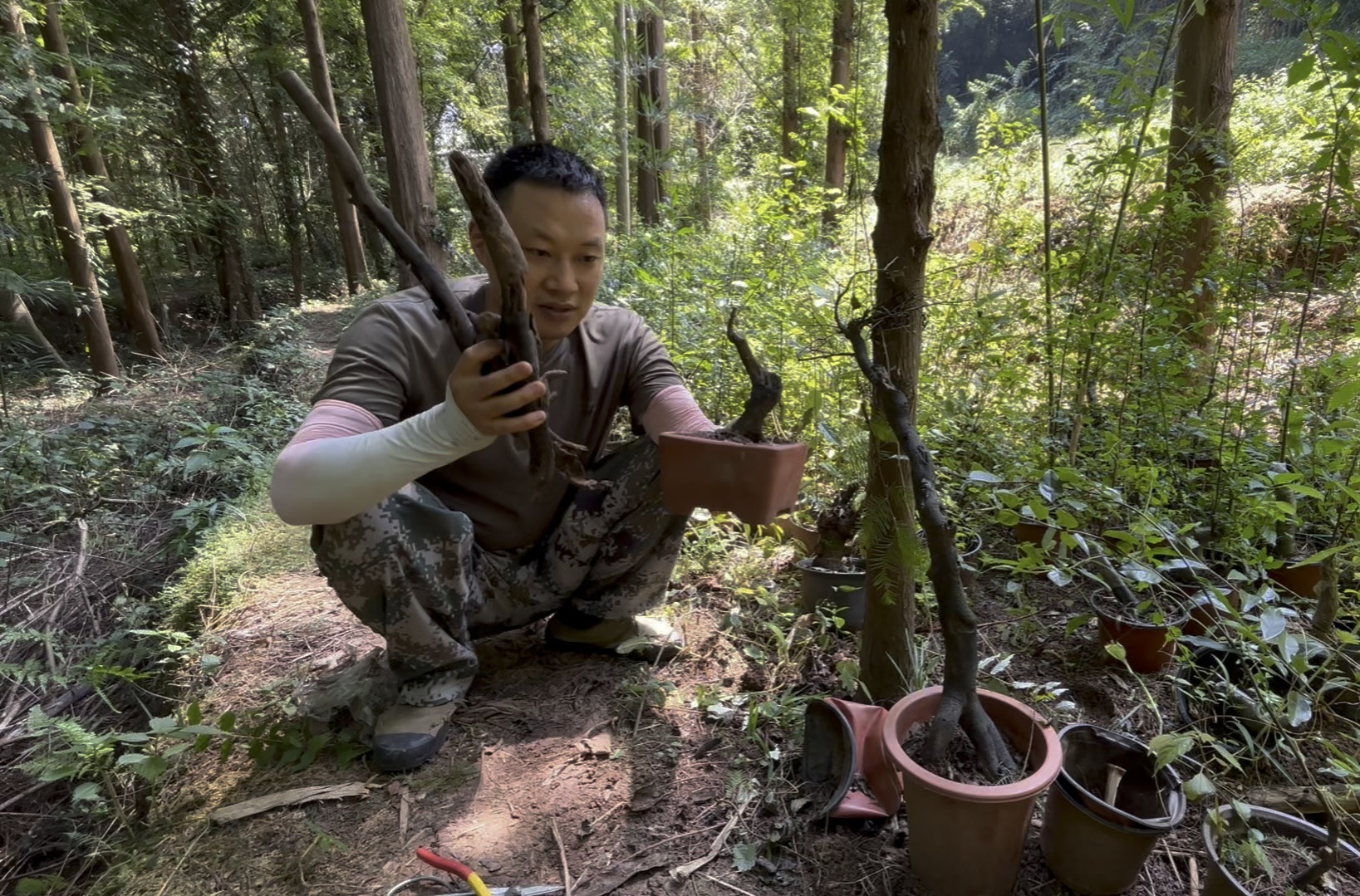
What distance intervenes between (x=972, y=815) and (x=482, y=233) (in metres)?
1.23

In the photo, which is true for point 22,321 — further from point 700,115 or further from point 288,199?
point 700,115

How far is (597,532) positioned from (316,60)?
350 inches

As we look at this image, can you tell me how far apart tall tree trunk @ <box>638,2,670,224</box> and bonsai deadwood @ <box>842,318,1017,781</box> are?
896 centimetres

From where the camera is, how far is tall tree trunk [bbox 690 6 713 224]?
34.4 feet

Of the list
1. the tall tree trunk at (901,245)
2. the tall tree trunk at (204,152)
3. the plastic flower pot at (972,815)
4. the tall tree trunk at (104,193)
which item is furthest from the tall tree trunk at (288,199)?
the plastic flower pot at (972,815)

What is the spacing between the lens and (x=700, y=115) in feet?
47.2

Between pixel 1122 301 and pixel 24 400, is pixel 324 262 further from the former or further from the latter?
pixel 1122 301

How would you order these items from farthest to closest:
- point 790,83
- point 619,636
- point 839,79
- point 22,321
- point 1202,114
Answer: point 790,83, point 22,321, point 839,79, point 1202,114, point 619,636

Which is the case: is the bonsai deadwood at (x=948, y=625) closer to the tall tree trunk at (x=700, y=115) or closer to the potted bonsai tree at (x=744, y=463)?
the potted bonsai tree at (x=744, y=463)

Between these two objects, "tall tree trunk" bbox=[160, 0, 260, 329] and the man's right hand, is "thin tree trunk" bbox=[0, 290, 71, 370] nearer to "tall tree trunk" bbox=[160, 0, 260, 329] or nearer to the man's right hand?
"tall tree trunk" bbox=[160, 0, 260, 329]

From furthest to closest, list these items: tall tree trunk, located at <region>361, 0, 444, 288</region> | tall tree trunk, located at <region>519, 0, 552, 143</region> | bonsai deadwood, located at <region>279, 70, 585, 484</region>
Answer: tall tree trunk, located at <region>519, 0, 552, 143</region>, tall tree trunk, located at <region>361, 0, 444, 288</region>, bonsai deadwood, located at <region>279, 70, 585, 484</region>

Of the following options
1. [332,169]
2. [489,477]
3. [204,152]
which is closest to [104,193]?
[204,152]

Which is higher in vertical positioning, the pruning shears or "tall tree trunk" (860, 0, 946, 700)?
"tall tree trunk" (860, 0, 946, 700)

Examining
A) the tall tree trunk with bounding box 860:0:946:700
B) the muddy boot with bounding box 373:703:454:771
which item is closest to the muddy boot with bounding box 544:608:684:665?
the muddy boot with bounding box 373:703:454:771
